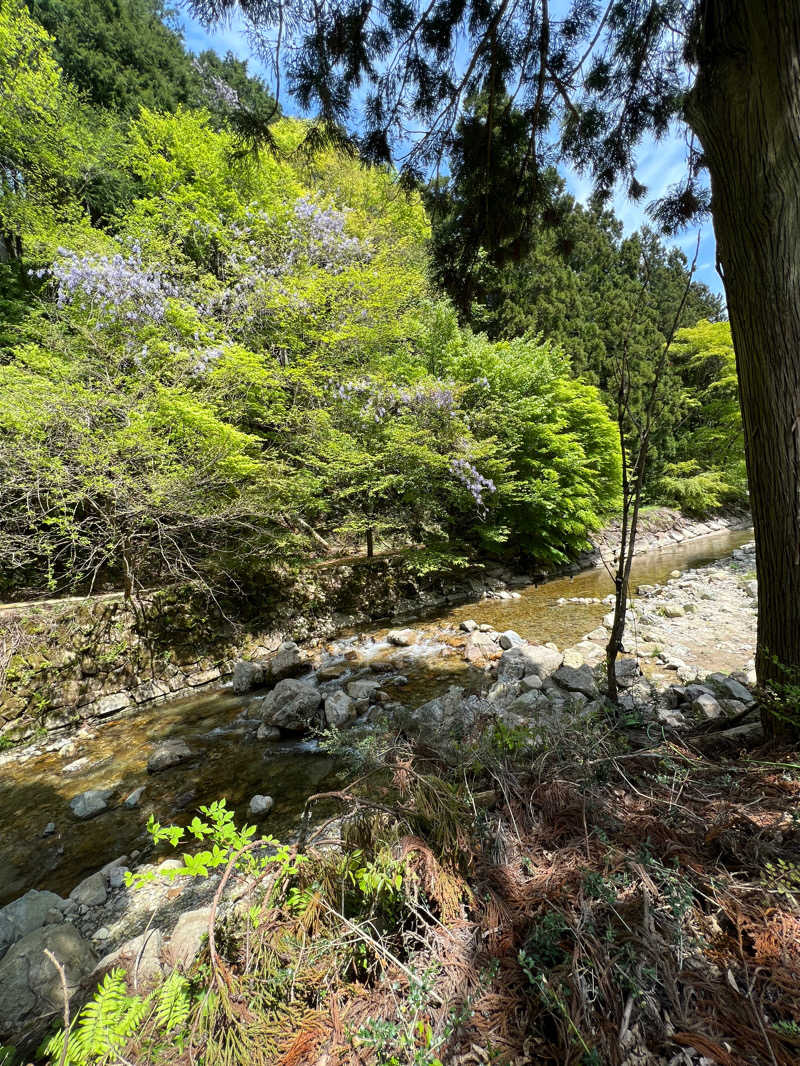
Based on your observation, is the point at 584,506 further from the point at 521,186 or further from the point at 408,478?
the point at 521,186

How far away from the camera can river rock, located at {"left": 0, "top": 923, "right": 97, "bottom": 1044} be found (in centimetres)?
178

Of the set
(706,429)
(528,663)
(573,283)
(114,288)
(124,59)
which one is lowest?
(528,663)

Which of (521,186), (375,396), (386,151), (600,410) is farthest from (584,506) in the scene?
(386,151)

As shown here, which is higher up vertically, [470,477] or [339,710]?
[470,477]

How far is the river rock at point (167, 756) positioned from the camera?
13.2 ft

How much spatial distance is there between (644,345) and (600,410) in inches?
286

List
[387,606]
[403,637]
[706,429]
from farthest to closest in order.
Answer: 1. [706,429]
2. [387,606]
3. [403,637]

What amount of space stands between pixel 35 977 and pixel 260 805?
4.97 ft

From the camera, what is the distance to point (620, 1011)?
93 centimetres

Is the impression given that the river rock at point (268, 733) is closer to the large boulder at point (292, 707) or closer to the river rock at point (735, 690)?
the large boulder at point (292, 707)

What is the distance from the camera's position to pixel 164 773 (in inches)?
156

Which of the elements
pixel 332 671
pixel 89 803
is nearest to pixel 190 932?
pixel 89 803

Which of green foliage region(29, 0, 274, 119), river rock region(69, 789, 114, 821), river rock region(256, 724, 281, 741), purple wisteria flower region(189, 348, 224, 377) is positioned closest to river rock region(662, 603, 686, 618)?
river rock region(256, 724, 281, 741)

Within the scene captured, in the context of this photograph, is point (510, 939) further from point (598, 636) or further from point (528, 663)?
point (598, 636)
